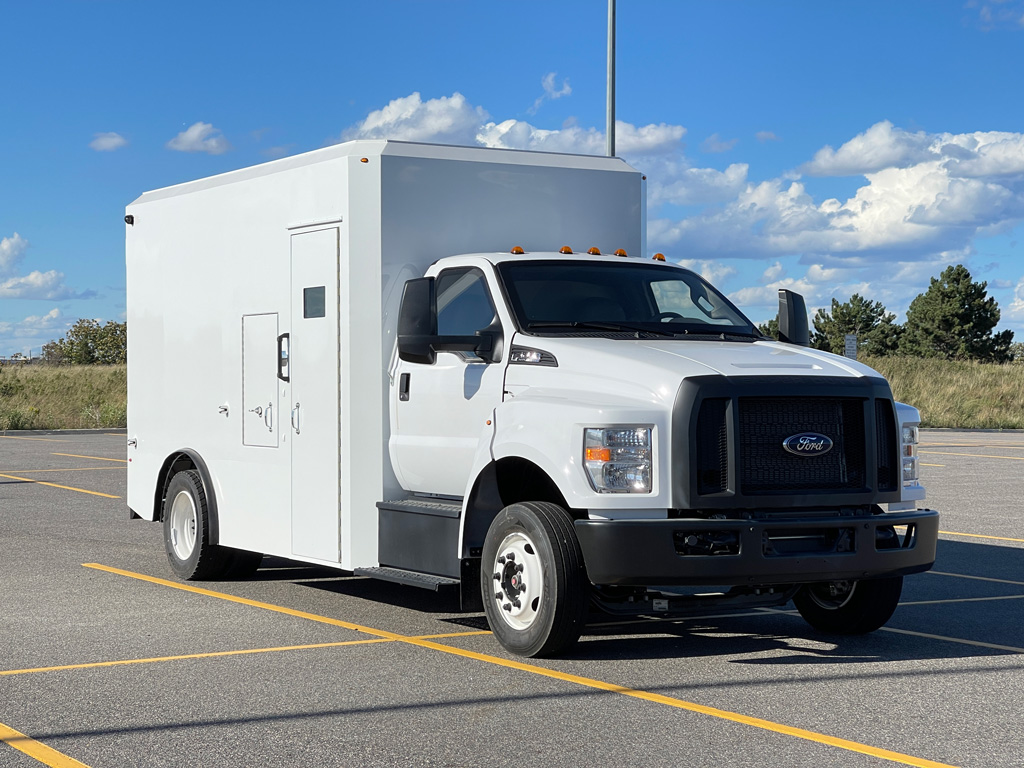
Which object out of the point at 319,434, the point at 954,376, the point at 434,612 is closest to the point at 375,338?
the point at 319,434

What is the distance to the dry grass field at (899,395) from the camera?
135 ft

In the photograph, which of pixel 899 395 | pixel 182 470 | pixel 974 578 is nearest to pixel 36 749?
pixel 182 470

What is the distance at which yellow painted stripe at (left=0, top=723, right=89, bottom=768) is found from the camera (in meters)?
5.62

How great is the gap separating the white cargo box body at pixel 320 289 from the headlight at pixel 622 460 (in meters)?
2.21

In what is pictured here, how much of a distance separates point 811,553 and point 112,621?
15.1 ft

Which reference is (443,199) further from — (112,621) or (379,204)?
(112,621)

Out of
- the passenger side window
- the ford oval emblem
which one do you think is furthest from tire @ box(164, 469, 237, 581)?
the ford oval emblem

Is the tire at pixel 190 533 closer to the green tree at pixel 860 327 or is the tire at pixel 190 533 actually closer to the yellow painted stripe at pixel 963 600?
the yellow painted stripe at pixel 963 600

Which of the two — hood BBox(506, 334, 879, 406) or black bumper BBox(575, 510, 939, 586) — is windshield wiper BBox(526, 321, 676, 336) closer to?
hood BBox(506, 334, 879, 406)

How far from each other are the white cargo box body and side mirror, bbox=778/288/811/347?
1315 millimetres

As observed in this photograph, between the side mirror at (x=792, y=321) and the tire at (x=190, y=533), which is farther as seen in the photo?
the tire at (x=190, y=533)

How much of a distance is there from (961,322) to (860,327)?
37.1ft

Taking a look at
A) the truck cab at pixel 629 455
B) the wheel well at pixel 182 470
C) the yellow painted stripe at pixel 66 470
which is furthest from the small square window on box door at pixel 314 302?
the yellow painted stripe at pixel 66 470

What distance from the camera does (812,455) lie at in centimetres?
760
